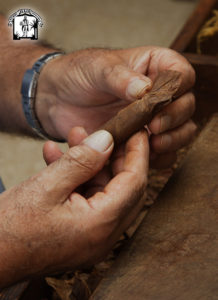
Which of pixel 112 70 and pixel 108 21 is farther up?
pixel 112 70

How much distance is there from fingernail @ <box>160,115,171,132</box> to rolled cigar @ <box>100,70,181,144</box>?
0.11 meters

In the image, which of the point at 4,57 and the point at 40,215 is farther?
the point at 4,57

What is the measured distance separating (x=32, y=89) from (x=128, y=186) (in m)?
0.71

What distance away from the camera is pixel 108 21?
299 cm

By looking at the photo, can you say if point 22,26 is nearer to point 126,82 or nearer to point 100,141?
point 126,82

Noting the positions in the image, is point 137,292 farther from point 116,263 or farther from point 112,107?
point 112,107

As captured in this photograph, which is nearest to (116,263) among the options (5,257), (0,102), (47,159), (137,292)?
(137,292)

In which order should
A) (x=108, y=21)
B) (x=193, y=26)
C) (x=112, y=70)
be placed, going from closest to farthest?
(x=112, y=70) → (x=193, y=26) → (x=108, y=21)

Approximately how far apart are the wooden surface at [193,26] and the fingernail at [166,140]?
45cm

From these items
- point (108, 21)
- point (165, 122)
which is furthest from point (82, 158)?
point (108, 21)

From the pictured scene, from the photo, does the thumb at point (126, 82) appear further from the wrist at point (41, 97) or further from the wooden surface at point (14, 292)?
the wooden surface at point (14, 292)

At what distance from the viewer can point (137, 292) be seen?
0.82 m

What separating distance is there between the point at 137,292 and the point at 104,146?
12.5 inches

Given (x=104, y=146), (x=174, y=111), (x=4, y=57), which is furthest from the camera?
(x=4, y=57)
